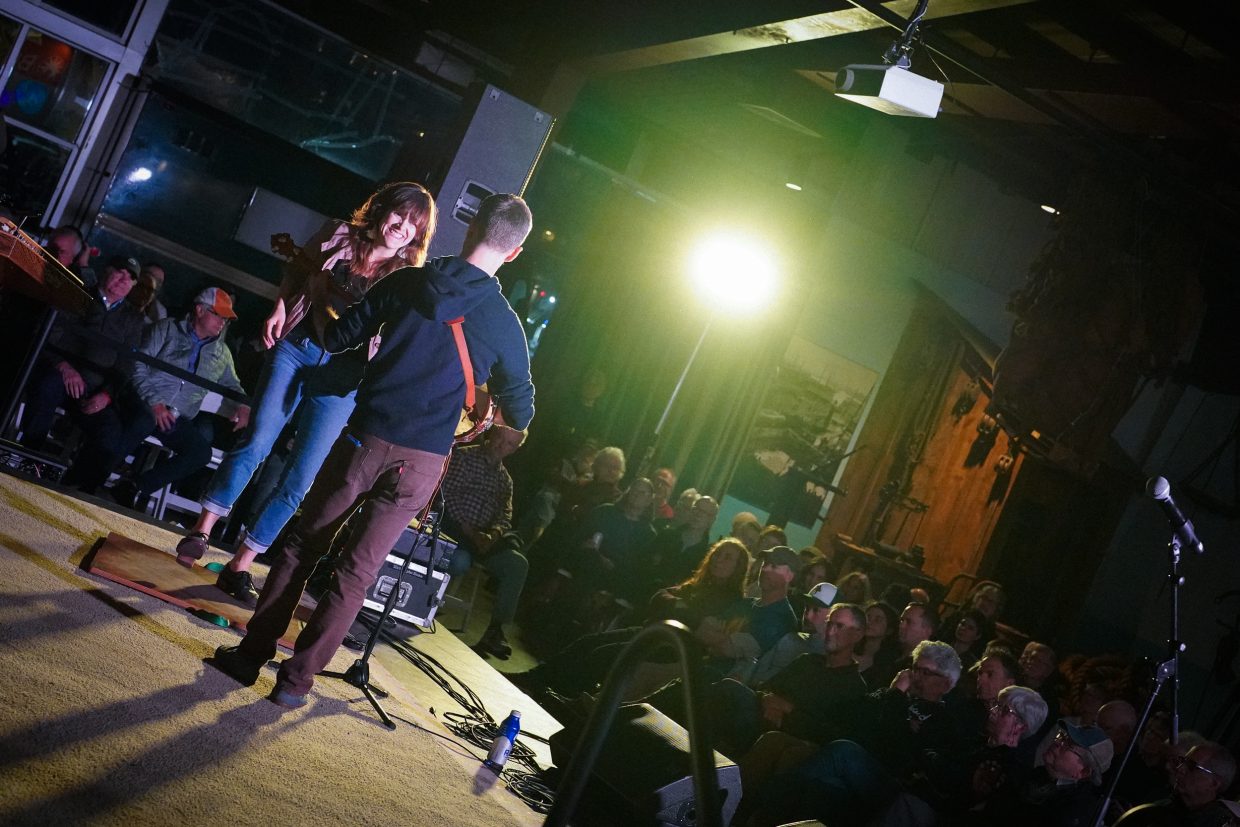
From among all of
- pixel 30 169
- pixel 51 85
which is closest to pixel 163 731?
pixel 30 169

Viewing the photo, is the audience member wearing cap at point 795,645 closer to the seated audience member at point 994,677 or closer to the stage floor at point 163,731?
the seated audience member at point 994,677

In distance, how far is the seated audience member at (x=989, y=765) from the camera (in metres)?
5.06

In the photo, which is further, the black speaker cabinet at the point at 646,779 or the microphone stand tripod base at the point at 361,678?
the microphone stand tripod base at the point at 361,678

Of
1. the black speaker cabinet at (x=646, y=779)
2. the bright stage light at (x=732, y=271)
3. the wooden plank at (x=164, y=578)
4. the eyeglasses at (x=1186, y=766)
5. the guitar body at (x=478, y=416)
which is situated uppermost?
the bright stage light at (x=732, y=271)

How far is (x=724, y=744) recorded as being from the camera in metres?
5.79

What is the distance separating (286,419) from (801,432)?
8.86m

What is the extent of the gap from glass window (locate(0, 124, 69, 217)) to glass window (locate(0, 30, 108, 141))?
0.13m

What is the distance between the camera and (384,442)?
3.57m

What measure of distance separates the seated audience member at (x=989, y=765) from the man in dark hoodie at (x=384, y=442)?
3203mm

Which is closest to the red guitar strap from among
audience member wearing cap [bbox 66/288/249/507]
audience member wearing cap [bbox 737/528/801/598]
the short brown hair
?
the short brown hair

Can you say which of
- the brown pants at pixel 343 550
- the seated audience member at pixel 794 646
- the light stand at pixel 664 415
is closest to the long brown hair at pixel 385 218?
the brown pants at pixel 343 550

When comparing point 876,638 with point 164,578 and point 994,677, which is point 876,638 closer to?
point 994,677

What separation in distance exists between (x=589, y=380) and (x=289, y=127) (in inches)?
160

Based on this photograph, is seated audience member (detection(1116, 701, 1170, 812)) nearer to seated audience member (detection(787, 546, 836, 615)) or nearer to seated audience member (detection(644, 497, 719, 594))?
seated audience member (detection(787, 546, 836, 615))
